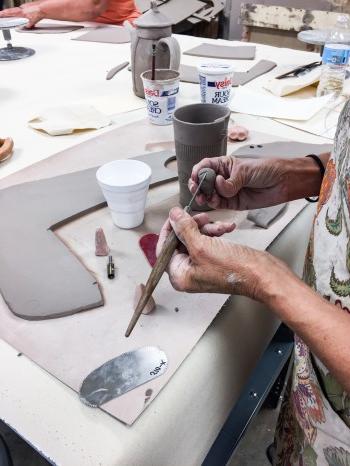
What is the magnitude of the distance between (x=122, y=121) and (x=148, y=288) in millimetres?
807

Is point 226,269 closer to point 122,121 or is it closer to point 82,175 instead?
point 82,175

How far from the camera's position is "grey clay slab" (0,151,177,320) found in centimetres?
63

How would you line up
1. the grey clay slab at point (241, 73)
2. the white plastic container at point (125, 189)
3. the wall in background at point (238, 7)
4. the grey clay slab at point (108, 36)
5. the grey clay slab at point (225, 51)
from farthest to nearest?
the wall in background at point (238, 7) → the grey clay slab at point (108, 36) → the grey clay slab at point (225, 51) → the grey clay slab at point (241, 73) → the white plastic container at point (125, 189)

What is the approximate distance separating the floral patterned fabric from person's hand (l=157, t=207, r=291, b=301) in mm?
→ 106

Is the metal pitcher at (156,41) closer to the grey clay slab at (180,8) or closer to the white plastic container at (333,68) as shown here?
the white plastic container at (333,68)

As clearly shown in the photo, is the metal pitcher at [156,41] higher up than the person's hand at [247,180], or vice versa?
the metal pitcher at [156,41]

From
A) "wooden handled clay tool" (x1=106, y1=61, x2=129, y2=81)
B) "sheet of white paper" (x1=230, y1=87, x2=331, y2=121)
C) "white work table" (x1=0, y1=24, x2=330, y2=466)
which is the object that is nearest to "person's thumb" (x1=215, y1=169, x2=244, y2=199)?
"white work table" (x1=0, y1=24, x2=330, y2=466)

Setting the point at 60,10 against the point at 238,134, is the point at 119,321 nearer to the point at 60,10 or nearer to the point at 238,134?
the point at 238,134

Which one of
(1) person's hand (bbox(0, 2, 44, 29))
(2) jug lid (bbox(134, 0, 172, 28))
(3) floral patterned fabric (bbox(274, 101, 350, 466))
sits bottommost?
(3) floral patterned fabric (bbox(274, 101, 350, 466))

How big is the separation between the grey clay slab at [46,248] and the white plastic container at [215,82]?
1.16 ft

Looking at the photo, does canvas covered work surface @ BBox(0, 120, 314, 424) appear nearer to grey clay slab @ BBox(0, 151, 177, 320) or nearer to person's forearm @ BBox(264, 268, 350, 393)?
grey clay slab @ BBox(0, 151, 177, 320)

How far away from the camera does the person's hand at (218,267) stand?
53cm

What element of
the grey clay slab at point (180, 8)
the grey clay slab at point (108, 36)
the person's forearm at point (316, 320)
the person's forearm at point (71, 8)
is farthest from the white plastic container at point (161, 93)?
the grey clay slab at point (180, 8)

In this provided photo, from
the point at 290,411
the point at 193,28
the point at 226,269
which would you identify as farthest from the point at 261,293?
the point at 193,28
